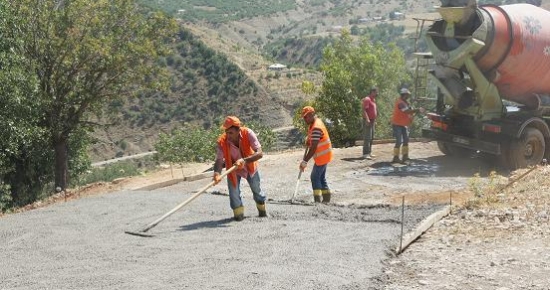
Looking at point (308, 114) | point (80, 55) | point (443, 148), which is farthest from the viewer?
point (80, 55)

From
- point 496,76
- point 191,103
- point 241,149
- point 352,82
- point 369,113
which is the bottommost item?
point 191,103

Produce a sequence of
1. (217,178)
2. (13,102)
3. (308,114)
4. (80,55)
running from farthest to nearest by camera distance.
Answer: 1. (80,55)
2. (13,102)
3. (308,114)
4. (217,178)

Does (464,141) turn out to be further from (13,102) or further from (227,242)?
(13,102)

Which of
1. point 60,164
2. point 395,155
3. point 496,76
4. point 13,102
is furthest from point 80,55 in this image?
point 496,76

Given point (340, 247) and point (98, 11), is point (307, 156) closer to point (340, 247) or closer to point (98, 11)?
point (340, 247)

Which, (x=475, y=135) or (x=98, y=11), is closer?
(x=475, y=135)

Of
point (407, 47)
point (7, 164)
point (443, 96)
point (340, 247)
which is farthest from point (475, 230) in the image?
point (407, 47)

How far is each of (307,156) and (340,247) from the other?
8.40 feet

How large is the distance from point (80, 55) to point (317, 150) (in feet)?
36.5

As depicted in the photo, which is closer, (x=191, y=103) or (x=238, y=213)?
(x=238, y=213)

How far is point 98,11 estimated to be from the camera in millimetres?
18938

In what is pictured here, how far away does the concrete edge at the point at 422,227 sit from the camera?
266 inches

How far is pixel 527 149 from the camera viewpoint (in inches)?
491

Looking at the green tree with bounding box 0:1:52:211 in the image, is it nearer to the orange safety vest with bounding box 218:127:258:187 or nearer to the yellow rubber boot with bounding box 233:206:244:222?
the orange safety vest with bounding box 218:127:258:187
